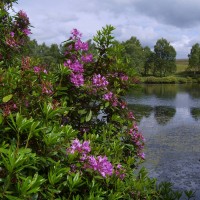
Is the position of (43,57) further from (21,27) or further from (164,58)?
(164,58)

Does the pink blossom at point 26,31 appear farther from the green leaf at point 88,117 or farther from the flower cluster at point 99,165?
the flower cluster at point 99,165

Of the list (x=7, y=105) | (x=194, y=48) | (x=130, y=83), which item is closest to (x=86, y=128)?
(x=130, y=83)

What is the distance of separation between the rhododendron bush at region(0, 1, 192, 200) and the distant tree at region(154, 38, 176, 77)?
92.6m

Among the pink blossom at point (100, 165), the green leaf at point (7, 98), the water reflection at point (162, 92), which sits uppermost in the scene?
the green leaf at point (7, 98)

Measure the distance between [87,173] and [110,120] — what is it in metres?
1.52

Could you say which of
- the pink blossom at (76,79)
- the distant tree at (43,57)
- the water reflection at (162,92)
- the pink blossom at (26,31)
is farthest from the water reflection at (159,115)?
the pink blossom at (76,79)

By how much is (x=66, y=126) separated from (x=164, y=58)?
319 ft

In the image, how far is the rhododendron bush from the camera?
2.20 meters

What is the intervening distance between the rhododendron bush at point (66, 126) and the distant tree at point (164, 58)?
304 feet

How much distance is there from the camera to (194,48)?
317 feet

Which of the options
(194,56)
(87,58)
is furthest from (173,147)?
(194,56)

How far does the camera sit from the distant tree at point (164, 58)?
94.6 metres

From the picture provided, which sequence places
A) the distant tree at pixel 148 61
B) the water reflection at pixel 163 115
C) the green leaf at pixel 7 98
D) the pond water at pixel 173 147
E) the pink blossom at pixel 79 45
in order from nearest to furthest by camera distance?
the green leaf at pixel 7 98 → the pink blossom at pixel 79 45 → the pond water at pixel 173 147 → the water reflection at pixel 163 115 → the distant tree at pixel 148 61

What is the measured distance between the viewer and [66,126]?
2682mm
